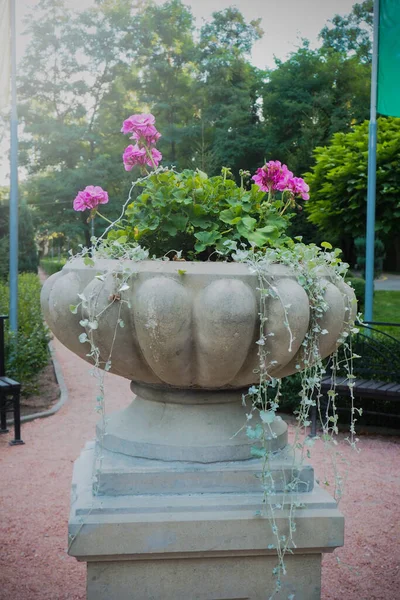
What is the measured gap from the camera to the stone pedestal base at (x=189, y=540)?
1881 mm

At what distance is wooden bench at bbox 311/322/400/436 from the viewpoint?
5355mm

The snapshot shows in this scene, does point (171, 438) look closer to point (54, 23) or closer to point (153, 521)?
point (153, 521)

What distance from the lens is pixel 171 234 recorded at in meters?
2.19

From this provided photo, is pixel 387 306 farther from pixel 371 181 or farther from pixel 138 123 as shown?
pixel 138 123

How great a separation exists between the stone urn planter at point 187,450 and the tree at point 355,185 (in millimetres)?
8122

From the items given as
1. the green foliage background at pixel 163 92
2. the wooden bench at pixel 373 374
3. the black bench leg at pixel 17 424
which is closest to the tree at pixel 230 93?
the green foliage background at pixel 163 92

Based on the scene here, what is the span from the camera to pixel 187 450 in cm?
205

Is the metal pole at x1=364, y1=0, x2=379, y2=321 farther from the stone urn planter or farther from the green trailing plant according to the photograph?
the stone urn planter

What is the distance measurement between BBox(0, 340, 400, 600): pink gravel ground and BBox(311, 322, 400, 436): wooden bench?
1.51 feet

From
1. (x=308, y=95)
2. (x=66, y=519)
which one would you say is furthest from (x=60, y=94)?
(x=66, y=519)

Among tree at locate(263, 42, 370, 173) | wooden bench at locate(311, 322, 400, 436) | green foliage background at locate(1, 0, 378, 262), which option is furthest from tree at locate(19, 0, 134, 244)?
wooden bench at locate(311, 322, 400, 436)

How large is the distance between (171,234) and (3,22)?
292 inches

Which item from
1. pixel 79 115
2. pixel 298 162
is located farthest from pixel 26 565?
pixel 79 115

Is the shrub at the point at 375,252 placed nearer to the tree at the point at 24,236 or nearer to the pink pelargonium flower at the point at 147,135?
the tree at the point at 24,236
